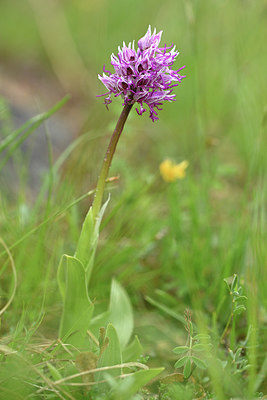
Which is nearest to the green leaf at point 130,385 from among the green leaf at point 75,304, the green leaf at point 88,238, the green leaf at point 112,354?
the green leaf at point 112,354

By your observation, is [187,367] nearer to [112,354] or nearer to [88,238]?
[112,354]

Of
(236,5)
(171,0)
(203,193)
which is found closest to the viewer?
(203,193)

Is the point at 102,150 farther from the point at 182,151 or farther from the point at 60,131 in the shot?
the point at 60,131

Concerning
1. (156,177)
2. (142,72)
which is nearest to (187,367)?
(142,72)

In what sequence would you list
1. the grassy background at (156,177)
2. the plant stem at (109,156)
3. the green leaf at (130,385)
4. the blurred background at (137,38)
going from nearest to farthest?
the green leaf at (130,385) < the plant stem at (109,156) < the grassy background at (156,177) < the blurred background at (137,38)

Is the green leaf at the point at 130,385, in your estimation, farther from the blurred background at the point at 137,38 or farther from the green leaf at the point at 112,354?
the blurred background at the point at 137,38

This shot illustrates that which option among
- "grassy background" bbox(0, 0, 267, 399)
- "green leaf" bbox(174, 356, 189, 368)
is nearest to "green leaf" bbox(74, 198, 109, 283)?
"grassy background" bbox(0, 0, 267, 399)

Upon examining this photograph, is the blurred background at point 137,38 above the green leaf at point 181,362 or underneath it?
above

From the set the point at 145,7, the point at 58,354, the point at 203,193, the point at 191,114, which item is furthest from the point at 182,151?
the point at 145,7
